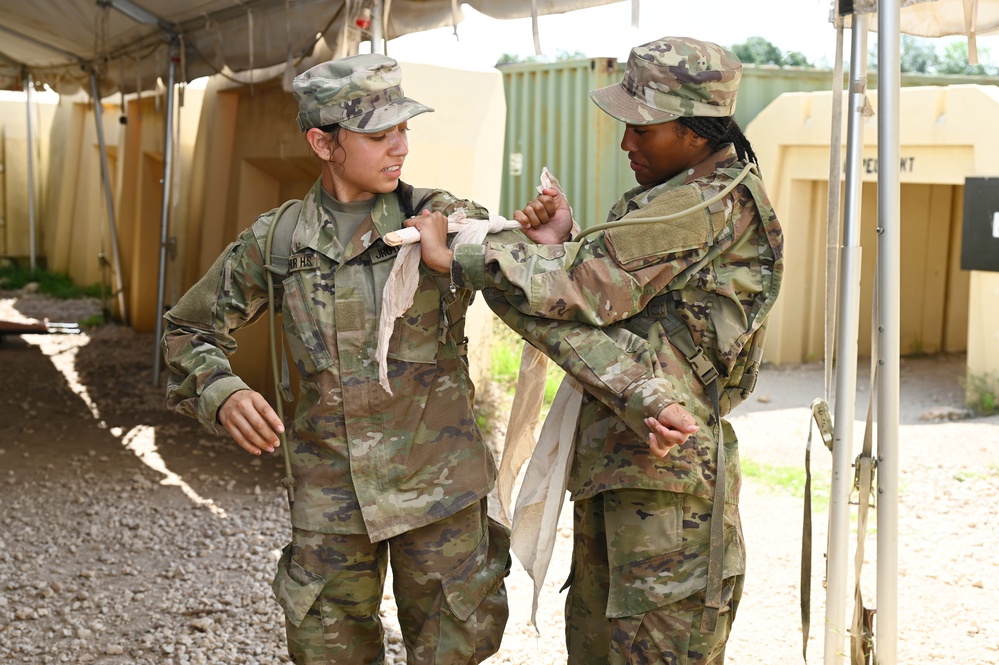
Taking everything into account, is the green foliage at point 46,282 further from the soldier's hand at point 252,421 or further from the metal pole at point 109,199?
the soldier's hand at point 252,421

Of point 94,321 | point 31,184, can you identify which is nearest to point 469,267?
point 94,321

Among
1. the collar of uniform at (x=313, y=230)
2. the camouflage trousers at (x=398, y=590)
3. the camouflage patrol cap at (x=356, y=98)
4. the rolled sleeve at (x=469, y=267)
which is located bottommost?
the camouflage trousers at (x=398, y=590)

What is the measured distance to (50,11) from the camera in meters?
7.31

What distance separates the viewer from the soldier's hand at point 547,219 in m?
2.37

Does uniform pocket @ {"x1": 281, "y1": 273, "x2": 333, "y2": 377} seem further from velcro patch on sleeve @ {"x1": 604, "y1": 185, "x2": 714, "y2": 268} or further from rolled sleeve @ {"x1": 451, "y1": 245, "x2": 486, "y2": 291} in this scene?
velcro patch on sleeve @ {"x1": 604, "y1": 185, "x2": 714, "y2": 268}

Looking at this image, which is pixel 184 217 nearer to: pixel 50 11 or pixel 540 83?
pixel 50 11

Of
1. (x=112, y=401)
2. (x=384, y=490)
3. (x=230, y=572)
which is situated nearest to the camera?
(x=384, y=490)

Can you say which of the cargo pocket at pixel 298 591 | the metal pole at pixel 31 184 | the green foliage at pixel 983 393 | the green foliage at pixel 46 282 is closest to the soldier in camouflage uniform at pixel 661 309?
the cargo pocket at pixel 298 591

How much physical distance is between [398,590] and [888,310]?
1372mm

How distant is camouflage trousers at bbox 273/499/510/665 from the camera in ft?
8.18

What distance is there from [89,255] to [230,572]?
37.7 feet

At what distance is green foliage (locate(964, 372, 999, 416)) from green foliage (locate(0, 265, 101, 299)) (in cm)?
1098

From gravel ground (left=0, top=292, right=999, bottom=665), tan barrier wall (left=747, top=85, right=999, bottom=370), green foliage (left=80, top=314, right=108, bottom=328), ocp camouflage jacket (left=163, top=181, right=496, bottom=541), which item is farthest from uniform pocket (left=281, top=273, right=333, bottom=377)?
green foliage (left=80, top=314, right=108, bottom=328)

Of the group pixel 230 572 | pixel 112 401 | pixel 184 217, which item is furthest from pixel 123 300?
pixel 230 572
